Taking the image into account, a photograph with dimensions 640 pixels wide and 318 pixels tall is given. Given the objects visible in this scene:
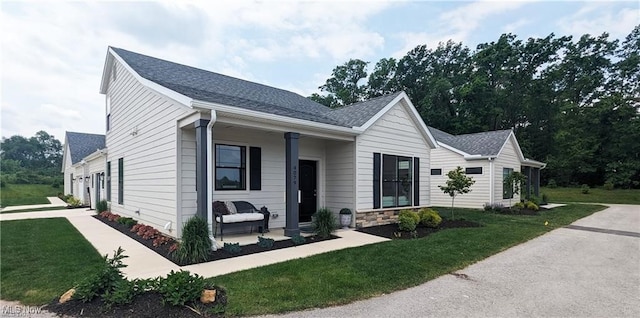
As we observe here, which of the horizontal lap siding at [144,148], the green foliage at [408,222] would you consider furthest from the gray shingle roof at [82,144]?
the green foliage at [408,222]

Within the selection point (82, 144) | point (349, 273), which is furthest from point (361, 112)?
point (82, 144)

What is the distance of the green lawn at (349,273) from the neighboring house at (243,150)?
2100mm

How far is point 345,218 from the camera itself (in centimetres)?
868

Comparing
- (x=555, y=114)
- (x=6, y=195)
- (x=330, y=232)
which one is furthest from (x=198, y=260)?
(x=555, y=114)

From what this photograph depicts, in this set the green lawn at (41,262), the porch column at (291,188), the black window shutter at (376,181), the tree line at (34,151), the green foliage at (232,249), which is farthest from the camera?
the tree line at (34,151)

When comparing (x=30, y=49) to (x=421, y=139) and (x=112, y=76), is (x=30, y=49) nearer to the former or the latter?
(x=112, y=76)

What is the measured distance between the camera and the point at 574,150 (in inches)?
1081

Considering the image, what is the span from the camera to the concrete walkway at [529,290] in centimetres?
339

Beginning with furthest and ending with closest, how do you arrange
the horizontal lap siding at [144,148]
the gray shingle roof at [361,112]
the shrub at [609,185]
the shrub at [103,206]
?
the shrub at [609,185], the shrub at [103,206], the gray shingle roof at [361,112], the horizontal lap siding at [144,148]

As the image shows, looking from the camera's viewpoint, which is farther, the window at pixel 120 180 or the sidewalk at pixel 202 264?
the window at pixel 120 180

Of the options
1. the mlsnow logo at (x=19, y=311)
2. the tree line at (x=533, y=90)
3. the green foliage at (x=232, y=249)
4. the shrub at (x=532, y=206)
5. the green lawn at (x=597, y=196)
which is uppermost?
the tree line at (x=533, y=90)

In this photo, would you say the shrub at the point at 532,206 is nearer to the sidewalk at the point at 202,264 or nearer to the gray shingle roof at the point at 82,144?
the sidewalk at the point at 202,264

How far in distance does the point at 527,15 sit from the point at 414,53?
2733 cm

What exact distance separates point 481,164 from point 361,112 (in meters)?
8.78
